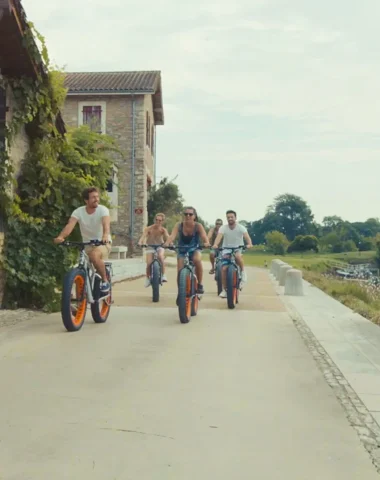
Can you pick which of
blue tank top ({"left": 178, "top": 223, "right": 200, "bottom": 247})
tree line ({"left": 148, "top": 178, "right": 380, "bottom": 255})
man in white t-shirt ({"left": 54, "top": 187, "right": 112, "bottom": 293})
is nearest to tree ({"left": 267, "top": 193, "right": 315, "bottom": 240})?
tree line ({"left": 148, "top": 178, "right": 380, "bottom": 255})

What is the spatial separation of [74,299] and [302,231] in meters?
123

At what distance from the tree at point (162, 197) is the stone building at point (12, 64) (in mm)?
21137

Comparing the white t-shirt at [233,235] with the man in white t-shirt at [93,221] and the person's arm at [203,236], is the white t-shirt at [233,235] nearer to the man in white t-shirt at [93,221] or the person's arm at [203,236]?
the person's arm at [203,236]

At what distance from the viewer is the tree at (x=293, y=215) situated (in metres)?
129

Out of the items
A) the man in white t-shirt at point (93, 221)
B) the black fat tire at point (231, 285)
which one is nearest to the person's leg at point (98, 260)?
the man in white t-shirt at point (93, 221)

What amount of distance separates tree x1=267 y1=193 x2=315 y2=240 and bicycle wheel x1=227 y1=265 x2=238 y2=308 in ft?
389

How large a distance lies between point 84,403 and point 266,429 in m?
1.36

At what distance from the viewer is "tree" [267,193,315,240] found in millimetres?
129375

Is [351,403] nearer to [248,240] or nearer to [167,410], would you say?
[167,410]

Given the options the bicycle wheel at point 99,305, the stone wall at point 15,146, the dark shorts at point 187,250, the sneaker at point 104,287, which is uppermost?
the stone wall at point 15,146

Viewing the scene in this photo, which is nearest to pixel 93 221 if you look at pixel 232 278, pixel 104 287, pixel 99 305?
pixel 104 287

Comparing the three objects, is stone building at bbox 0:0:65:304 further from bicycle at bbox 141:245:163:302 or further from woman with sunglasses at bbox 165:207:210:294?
bicycle at bbox 141:245:163:302

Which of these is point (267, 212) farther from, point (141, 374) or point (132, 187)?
point (141, 374)

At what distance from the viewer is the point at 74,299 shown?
8.48 metres
